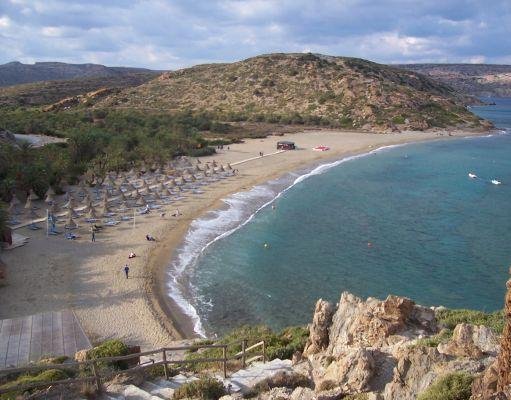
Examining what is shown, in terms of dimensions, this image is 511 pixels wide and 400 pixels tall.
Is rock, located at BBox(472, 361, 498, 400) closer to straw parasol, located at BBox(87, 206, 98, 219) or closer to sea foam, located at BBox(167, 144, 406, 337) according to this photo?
sea foam, located at BBox(167, 144, 406, 337)

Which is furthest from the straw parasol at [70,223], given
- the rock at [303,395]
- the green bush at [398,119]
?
the green bush at [398,119]

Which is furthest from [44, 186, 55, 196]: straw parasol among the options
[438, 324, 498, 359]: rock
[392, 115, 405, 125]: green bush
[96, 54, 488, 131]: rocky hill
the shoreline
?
[392, 115, 405, 125]: green bush

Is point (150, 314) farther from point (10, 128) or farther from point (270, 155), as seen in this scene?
point (10, 128)

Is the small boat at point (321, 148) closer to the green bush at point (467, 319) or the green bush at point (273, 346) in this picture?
the green bush at point (273, 346)

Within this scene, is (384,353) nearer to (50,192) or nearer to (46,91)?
(50,192)

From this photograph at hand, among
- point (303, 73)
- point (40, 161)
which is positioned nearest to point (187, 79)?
point (303, 73)
